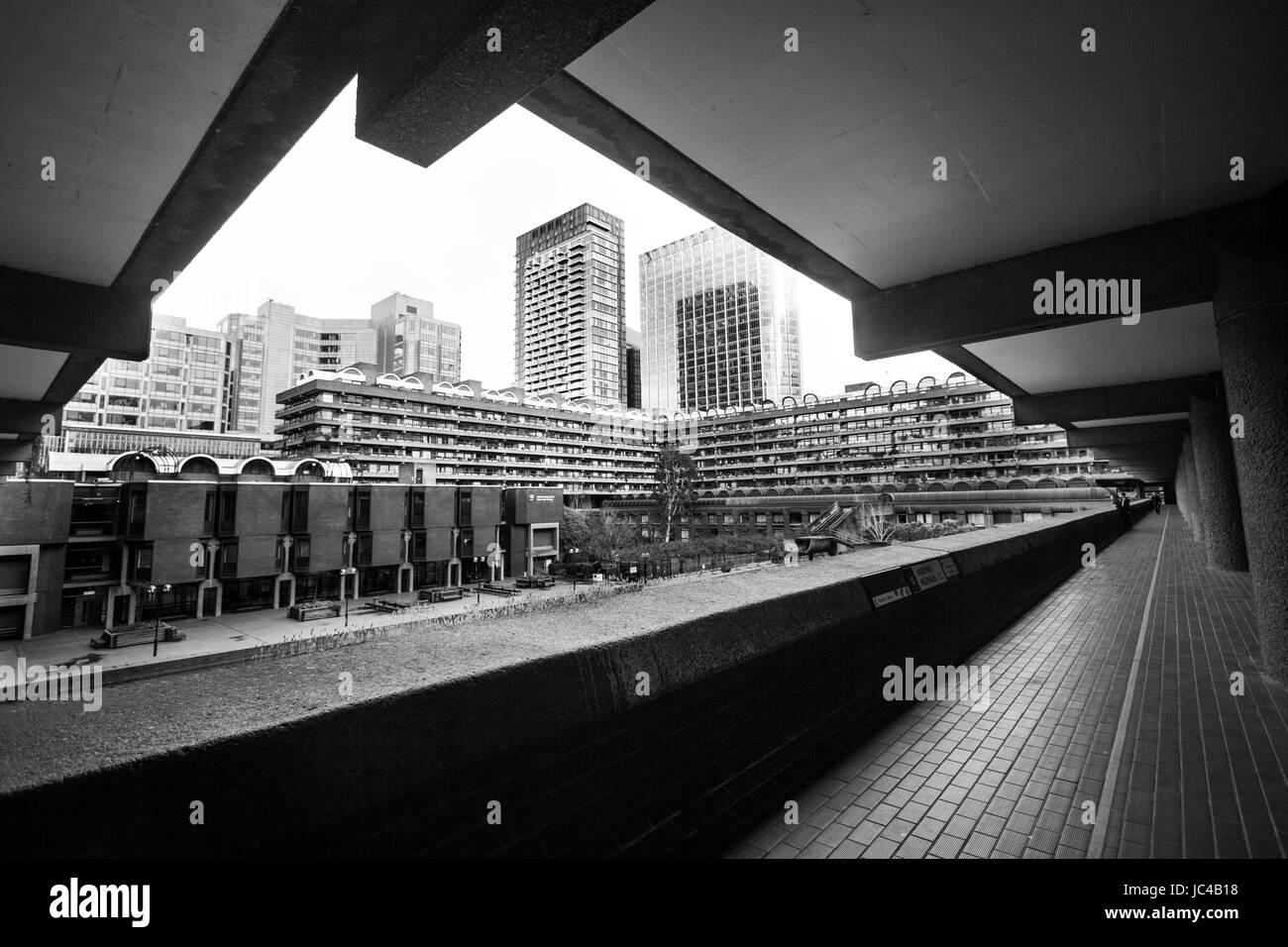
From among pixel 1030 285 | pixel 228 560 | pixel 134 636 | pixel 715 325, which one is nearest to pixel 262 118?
pixel 1030 285

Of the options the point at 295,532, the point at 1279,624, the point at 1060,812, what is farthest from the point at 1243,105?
the point at 295,532

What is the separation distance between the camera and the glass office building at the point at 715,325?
530ft

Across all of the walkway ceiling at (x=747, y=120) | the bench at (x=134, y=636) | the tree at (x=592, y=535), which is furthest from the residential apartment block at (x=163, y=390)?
the walkway ceiling at (x=747, y=120)

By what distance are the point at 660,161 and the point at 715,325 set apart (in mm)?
172549

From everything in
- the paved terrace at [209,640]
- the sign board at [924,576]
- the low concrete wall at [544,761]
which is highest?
the sign board at [924,576]

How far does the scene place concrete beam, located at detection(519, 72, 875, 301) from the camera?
418 cm

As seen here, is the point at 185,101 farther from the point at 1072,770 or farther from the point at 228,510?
the point at 228,510

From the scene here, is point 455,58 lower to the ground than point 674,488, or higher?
lower

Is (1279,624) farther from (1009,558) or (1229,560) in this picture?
(1229,560)

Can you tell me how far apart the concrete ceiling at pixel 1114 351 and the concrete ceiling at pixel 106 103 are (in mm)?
10243

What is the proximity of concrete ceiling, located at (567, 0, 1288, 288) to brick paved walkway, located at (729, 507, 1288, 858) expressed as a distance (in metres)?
4.85

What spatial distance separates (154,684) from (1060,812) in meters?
4.62

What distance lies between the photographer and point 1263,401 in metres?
5.63

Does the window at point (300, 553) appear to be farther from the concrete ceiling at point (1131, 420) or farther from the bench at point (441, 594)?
the concrete ceiling at point (1131, 420)
